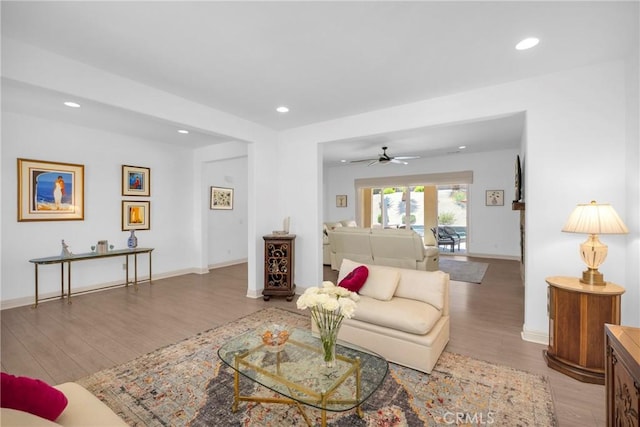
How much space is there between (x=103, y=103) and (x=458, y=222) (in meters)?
8.52

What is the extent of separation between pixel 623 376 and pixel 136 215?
6.42 meters

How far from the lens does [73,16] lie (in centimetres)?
211

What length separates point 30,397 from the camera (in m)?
1.17

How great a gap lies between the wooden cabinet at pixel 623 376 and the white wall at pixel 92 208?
6.29m

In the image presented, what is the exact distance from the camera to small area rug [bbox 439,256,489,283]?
5745 millimetres

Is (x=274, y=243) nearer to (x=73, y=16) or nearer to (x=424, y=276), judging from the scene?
(x=424, y=276)

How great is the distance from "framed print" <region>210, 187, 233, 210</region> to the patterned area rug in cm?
451

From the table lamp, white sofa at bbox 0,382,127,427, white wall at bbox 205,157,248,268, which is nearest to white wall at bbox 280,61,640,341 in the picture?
the table lamp

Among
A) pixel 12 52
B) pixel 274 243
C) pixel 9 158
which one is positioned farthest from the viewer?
pixel 274 243

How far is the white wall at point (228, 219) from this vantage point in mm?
6839

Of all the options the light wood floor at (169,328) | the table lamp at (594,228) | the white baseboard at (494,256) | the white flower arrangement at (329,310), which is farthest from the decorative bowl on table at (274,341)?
the white baseboard at (494,256)

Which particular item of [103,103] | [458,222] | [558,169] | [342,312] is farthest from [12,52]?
[458,222]

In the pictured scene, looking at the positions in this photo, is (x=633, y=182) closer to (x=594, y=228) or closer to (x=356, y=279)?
(x=594, y=228)

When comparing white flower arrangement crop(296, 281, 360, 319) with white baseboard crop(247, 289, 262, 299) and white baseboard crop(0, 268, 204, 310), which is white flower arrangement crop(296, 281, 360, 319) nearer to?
white baseboard crop(247, 289, 262, 299)
